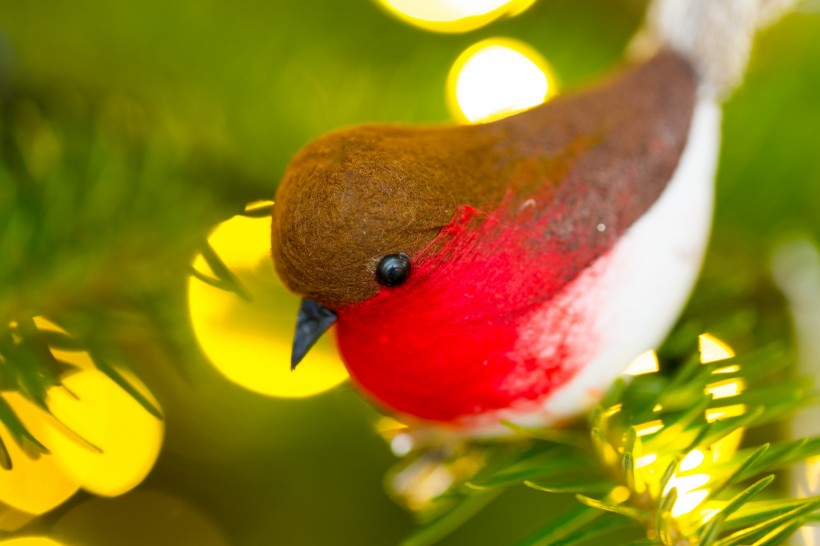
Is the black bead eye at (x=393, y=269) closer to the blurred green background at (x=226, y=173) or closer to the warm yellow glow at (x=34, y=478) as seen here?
the blurred green background at (x=226, y=173)

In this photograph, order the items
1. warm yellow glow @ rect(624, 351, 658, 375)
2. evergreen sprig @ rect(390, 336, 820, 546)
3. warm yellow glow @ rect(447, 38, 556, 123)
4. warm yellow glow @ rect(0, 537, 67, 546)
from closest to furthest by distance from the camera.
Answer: evergreen sprig @ rect(390, 336, 820, 546)
warm yellow glow @ rect(624, 351, 658, 375)
warm yellow glow @ rect(0, 537, 67, 546)
warm yellow glow @ rect(447, 38, 556, 123)

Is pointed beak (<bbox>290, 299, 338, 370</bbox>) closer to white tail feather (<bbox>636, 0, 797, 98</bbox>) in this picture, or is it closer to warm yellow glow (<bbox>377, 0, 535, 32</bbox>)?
white tail feather (<bbox>636, 0, 797, 98</bbox>)

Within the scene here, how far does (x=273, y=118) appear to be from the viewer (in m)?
0.55

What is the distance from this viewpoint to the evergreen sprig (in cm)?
28

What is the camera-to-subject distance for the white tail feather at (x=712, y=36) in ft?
1.39

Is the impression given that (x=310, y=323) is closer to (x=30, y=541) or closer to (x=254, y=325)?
(x=254, y=325)

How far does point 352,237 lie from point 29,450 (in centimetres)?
22

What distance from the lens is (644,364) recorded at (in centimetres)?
41

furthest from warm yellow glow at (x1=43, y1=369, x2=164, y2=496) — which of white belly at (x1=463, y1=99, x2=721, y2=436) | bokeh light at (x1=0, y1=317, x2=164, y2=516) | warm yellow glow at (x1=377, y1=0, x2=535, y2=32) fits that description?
warm yellow glow at (x1=377, y1=0, x2=535, y2=32)

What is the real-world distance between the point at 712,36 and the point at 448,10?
0.98ft

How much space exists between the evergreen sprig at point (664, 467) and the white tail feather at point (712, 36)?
0.17 m

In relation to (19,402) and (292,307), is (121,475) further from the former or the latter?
(292,307)

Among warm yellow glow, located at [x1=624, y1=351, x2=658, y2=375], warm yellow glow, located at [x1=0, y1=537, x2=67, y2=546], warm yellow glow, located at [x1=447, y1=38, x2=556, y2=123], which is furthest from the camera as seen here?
warm yellow glow, located at [x1=447, y1=38, x2=556, y2=123]

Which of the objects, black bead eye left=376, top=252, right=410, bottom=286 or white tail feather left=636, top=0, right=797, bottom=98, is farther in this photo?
white tail feather left=636, top=0, right=797, bottom=98
